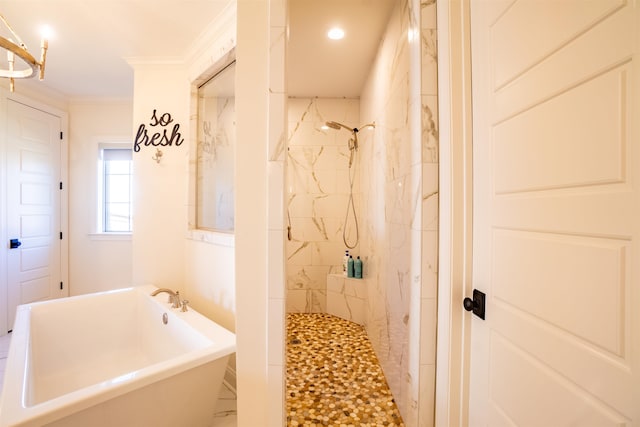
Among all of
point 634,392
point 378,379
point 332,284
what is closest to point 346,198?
point 332,284

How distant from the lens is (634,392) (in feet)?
1.74

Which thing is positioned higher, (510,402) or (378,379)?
(510,402)

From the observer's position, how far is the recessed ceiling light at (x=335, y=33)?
2020 mm

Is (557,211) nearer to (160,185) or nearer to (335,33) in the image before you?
(335,33)

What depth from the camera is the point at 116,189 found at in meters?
3.41

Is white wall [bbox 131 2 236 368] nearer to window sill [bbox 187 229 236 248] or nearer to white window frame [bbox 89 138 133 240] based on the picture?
window sill [bbox 187 229 236 248]

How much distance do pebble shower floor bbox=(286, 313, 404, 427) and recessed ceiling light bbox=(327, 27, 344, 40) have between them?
265 cm

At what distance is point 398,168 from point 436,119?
1.69 feet

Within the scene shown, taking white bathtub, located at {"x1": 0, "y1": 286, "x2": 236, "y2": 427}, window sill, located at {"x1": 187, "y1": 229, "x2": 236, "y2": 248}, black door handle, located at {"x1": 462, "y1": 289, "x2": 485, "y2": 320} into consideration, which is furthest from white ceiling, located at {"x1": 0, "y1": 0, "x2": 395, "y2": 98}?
white bathtub, located at {"x1": 0, "y1": 286, "x2": 236, "y2": 427}

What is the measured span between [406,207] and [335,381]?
4.51 ft

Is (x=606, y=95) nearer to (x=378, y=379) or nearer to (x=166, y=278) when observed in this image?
(x=378, y=379)

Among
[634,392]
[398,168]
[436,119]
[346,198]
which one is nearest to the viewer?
[634,392]

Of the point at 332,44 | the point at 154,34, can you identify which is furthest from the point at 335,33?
the point at 154,34

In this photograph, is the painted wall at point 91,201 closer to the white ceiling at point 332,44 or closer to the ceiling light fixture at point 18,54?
the ceiling light fixture at point 18,54
